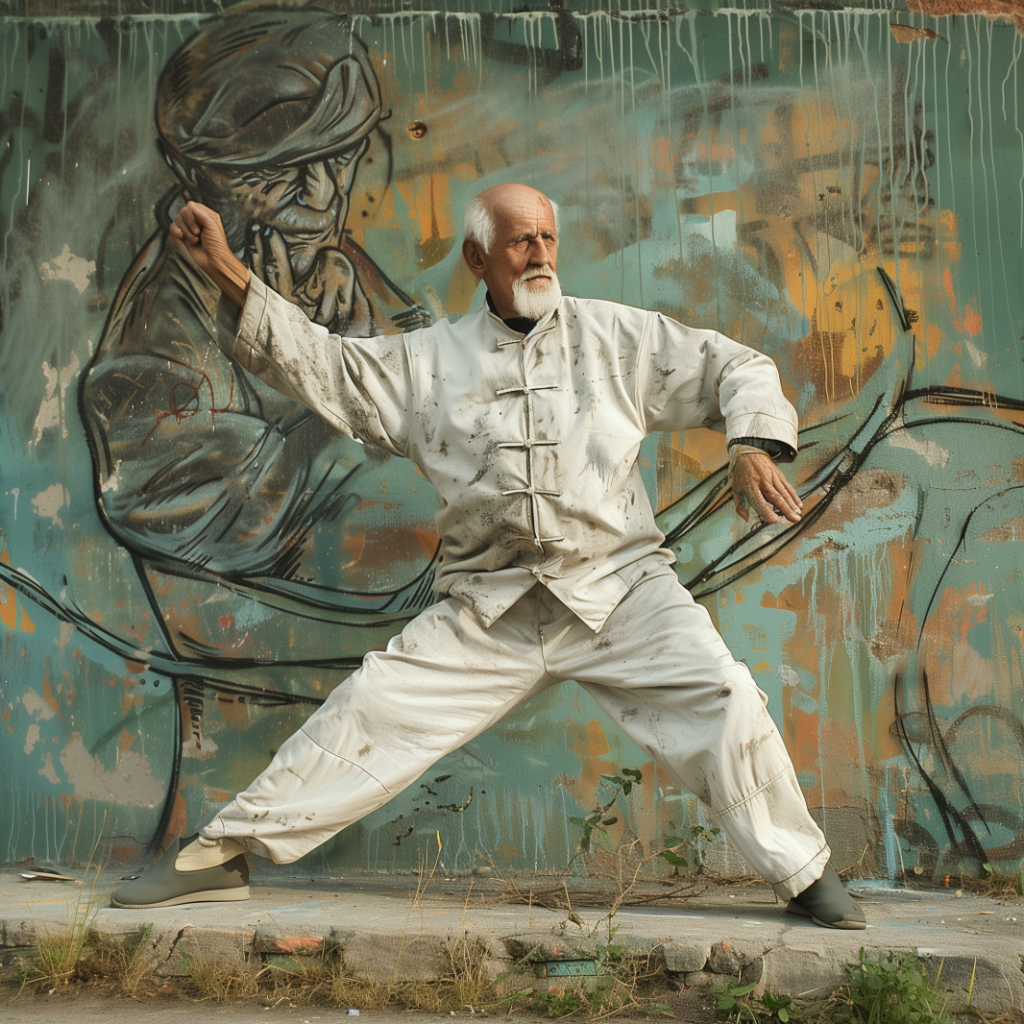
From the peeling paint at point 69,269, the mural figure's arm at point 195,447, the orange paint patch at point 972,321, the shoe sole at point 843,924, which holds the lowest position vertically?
the shoe sole at point 843,924

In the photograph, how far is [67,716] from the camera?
3.73 m

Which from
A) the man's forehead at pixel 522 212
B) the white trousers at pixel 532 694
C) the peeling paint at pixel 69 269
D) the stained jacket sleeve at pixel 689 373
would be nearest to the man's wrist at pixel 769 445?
the stained jacket sleeve at pixel 689 373

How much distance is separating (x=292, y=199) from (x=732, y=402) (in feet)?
6.61

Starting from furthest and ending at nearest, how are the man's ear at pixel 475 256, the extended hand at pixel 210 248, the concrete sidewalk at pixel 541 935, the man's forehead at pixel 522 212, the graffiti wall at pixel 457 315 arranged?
1. the graffiti wall at pixel 457 315
2. the man's ear at pixel 475 256
3. the man's forehead at pixel 522 212
4. the extended hand at pixel 210 248
5. the concrete sidewalk at pixel 541 935

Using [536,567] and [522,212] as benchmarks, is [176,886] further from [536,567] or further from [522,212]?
[522,212]

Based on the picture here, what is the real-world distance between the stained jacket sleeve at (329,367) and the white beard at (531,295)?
0.37 metres

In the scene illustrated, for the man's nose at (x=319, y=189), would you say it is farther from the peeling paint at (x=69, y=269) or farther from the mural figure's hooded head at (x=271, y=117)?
the peeling paint at (x=69, y=269)

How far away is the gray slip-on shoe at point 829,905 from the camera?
2570 mm

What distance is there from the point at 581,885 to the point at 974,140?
300 centimetres

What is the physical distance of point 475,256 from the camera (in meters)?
3.02

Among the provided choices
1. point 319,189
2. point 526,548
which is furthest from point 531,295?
point 319,189

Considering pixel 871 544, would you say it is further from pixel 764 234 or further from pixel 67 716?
pixel 67 716

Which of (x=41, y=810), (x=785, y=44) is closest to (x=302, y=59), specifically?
(x=785, y=44)

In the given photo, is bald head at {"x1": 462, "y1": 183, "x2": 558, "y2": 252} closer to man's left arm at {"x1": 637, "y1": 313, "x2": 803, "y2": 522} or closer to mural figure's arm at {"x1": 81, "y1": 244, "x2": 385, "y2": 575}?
man's left arm at {"x1": 637, "y1": 313, "x2": 803, "y2": 522}
